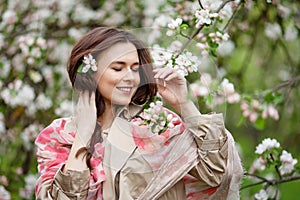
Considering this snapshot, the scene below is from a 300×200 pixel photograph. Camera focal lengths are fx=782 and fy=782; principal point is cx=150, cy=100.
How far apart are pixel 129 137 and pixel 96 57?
0.26m

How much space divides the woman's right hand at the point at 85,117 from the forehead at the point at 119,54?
127 mm

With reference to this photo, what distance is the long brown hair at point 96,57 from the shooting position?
230cm

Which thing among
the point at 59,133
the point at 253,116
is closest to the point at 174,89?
the point at 59,133

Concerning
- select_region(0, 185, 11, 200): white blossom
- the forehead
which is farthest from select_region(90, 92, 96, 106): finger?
A: select_region(0, 185, 11, 200): white blossom

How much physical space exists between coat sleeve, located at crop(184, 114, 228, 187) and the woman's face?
0.20 m

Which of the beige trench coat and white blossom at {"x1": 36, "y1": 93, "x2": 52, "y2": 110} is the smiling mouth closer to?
the beige trench coat

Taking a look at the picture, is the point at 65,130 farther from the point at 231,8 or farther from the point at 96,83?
the point at 231,8

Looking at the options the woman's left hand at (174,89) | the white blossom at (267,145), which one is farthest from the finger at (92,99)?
the white blossom at (267,145)

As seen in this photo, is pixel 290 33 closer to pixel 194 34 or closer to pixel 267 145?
pixel 267 145

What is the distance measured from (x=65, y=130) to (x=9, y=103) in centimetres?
166

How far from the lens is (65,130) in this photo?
247 cm

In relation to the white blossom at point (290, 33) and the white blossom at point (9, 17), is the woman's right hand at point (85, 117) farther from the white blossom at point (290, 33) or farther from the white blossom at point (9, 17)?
the white blossom at point (290, 33)

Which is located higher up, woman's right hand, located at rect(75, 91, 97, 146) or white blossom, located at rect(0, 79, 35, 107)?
woman's right hand, located at rect(75, 91, 97, 146)

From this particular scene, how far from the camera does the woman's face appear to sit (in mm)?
2275
